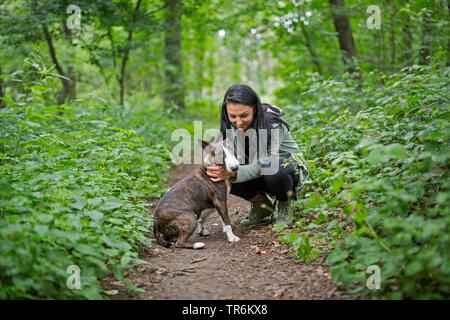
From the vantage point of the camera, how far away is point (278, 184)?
15.0 ft

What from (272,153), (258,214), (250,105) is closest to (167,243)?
(258,214)

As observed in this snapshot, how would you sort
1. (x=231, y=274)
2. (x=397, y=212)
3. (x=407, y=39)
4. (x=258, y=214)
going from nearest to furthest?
(x=397, y=212)
(x=231, y=274)
(x=258, y=214)
(x=407, y=39)

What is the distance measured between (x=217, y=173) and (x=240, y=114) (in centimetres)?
82

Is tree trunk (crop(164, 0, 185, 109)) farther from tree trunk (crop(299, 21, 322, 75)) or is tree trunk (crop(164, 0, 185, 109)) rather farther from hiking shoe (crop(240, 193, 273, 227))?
hiking shoe (crop(240, 193, 273, 227))

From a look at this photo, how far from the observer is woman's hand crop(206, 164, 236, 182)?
457 cm

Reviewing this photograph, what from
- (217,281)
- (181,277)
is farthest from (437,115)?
(181,277)

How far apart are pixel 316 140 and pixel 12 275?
4.79 m

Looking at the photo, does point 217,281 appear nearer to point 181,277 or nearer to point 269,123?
point 181,277

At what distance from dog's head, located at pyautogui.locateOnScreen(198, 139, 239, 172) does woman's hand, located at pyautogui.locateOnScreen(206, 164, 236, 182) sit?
7 centimetres

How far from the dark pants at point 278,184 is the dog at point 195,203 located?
10.5 inches

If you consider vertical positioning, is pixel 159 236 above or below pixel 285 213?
below

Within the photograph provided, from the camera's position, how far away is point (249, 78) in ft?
109

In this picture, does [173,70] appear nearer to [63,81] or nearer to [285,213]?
[63,81]

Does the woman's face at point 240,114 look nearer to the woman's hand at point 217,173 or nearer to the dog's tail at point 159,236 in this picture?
the woman's hand at point 217,173
